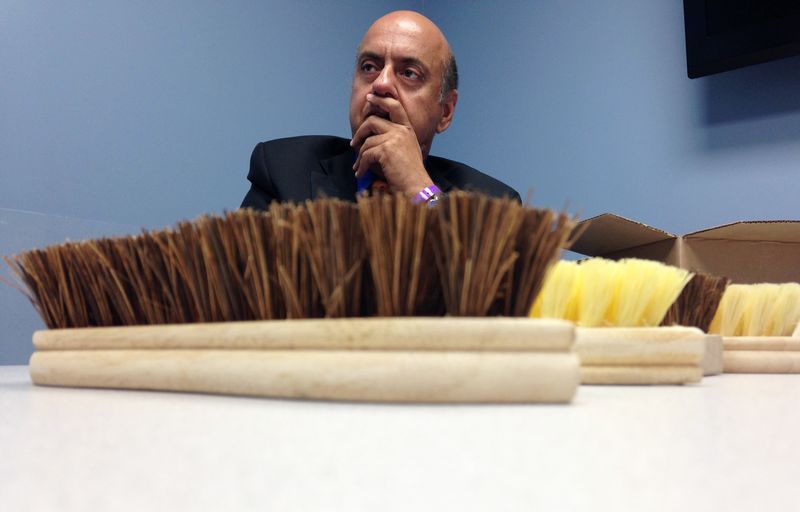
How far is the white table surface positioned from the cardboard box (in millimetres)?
534

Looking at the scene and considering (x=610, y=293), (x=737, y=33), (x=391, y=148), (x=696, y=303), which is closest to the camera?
(x=610, y=293)

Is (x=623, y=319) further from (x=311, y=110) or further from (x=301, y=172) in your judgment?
(x=311, y=110)

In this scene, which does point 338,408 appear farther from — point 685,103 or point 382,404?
point 685,103

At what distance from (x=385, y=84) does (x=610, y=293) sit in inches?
40.0

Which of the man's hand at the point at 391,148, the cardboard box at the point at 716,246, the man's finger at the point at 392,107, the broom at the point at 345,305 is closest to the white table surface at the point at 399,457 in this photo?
the broom at the point at 345,305

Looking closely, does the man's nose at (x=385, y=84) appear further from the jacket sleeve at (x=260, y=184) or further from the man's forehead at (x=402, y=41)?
the jacket sleeve at (x=260, y=184)

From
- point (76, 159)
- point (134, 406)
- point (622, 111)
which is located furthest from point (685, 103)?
point (134, 406)

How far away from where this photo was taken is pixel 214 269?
43 cm

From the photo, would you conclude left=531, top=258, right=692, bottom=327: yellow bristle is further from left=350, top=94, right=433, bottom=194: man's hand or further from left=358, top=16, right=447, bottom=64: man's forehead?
left=358, top=16, right=447, bottom=64: man's forehead

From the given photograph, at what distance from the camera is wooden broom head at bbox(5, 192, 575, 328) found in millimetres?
367

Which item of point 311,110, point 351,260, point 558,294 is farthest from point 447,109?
point 351,260

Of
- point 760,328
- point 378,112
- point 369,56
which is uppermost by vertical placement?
point 369,56

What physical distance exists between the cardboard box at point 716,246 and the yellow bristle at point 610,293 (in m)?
0.33

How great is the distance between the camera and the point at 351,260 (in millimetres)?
389
